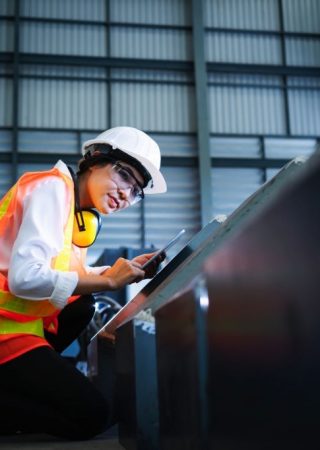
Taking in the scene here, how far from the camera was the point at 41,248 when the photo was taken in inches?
53.6

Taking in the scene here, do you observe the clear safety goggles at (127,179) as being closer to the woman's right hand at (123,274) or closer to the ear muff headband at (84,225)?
the ear muff headband at (84,225)

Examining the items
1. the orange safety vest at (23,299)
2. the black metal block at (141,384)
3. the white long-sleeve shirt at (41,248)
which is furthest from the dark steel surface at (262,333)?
the orange safety vest at (23,299)

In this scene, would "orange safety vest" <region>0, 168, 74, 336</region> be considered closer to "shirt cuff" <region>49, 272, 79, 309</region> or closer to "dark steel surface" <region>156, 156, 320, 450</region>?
"shirt cuff" <region>49, 272, 79, 309</region>

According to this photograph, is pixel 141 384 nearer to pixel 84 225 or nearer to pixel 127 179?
pixel 84 225

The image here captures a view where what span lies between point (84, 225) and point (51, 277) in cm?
35

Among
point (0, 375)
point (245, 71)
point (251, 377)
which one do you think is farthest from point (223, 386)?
point (245, 71)

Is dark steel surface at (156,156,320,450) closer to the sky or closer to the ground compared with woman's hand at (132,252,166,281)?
closer to the ground

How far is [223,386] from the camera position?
572mm

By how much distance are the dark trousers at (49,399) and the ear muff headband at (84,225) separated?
0.37 metres

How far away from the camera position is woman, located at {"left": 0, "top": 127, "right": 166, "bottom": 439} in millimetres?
1375

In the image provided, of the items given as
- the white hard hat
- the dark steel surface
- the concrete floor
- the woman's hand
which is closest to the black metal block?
the concrete floor

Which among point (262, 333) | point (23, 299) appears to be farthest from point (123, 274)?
point (262, 333)

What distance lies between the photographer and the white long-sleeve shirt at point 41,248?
1.34 metres

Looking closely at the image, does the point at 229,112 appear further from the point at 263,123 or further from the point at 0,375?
the point at 0,375
